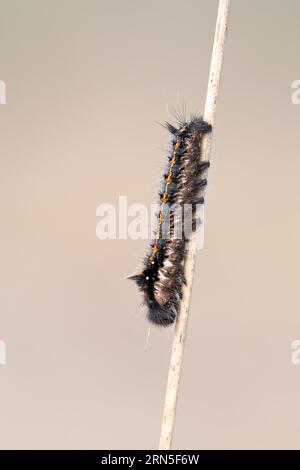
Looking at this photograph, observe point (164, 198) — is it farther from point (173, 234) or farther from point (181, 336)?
point (181, 336)

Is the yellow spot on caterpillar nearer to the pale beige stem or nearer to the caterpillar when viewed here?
the caterpillar

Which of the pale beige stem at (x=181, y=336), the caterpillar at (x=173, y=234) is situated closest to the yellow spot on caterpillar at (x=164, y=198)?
the caterpillar at (x=173, y=234)

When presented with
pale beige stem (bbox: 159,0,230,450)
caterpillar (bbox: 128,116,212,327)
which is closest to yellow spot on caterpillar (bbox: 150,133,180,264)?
caterpillar (bbox: 128,116,212,327)

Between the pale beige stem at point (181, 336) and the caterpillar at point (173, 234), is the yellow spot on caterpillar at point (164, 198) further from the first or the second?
the pale beige stem at point (181, 336)

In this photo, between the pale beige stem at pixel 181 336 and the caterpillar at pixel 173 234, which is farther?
the caterpillar at pixel 173 234

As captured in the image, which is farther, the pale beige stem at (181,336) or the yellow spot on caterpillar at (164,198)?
the yellow spot on caterpillar at (164,198)

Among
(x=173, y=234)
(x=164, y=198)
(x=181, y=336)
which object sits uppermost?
(x=164, y=198)

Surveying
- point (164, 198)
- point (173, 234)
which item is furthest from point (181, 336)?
point (164, 198)

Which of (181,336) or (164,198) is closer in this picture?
(181,336)
